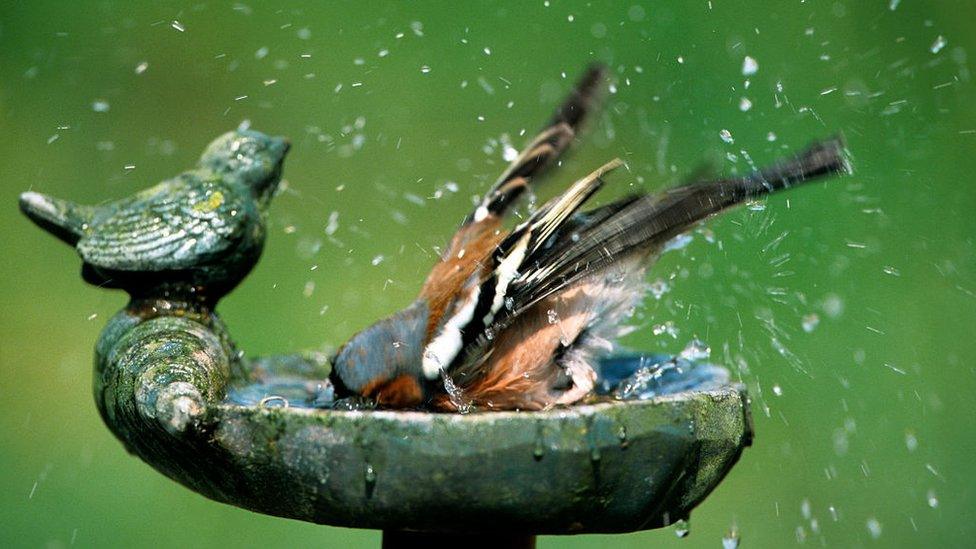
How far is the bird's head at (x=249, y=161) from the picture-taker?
9.37ft

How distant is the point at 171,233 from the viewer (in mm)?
2682

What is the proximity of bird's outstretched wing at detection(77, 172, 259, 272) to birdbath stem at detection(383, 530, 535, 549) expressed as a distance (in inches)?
29.4

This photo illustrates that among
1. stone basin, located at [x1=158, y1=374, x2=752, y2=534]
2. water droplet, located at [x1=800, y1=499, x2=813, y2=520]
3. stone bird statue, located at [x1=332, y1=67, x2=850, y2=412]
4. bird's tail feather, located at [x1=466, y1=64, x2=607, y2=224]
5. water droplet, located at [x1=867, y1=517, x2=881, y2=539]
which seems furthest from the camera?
water droplet, located at [x1=800, y1=499, x2=813, y2=520]

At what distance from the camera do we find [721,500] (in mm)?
4945

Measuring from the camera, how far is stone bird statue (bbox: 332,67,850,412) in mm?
2467

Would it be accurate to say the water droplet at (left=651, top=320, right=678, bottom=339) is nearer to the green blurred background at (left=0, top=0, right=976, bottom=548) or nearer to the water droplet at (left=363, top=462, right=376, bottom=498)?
the water droplet at (left=363, top=462, right=376, bottom=498)

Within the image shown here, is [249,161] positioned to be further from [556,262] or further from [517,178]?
[556,262]

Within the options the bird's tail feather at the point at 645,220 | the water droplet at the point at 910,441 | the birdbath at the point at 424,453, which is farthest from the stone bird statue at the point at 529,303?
the water droplet at the point at 910,441

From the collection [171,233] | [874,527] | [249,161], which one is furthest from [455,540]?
[874,527]

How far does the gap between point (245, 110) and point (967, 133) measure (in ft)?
10.7

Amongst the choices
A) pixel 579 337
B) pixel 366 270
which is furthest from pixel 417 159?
pixel 579 337

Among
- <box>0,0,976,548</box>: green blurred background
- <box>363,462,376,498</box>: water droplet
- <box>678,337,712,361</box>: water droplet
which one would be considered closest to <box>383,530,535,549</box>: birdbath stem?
<box>363,462,376,498</box>: water droplet

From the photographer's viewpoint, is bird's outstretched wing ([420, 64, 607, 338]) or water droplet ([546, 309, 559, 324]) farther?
bird's outstretched wing ([420, 64, 607, 338])

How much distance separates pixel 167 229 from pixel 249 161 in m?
0.30
